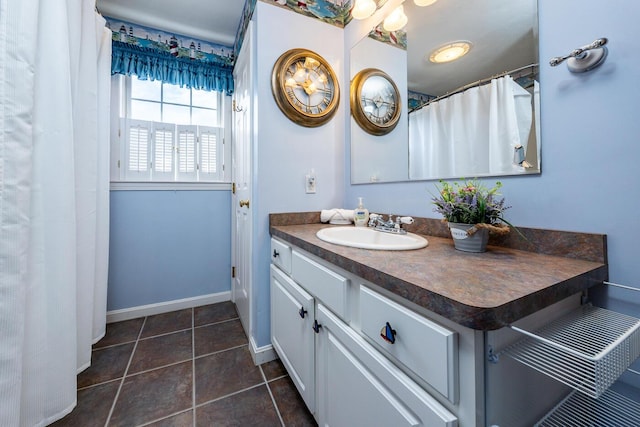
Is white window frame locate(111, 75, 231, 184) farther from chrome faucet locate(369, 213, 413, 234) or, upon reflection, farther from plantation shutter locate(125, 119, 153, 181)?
chrome faucet locate(369, 213, 413, 234)

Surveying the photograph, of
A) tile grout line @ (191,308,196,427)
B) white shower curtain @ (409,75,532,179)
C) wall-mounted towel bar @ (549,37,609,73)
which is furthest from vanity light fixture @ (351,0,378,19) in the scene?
tile grout line @ (191,308,196,427)

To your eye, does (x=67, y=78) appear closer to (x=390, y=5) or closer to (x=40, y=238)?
(x=40, y=238)

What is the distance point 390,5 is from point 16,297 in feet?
6.82

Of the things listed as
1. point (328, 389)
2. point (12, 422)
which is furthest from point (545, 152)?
point (12, 422)

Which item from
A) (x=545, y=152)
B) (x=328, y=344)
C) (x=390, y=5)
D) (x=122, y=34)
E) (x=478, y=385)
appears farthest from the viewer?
(x=122, y=34)

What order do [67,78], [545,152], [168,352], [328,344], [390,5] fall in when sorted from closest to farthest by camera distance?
[545,152]
[328,344]
[67,78]
[390,5]
[168,352]

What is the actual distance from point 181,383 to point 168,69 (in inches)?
91.7

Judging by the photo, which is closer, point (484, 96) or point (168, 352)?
point (484, 96)

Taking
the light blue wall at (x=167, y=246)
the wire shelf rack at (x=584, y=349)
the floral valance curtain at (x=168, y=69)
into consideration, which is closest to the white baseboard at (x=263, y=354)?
the light blue wall at (x=167, y=246)

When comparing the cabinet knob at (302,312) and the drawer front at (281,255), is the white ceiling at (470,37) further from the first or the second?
the cabinet knob at (302,312)

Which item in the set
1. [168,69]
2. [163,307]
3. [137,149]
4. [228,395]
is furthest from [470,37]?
[163,307]

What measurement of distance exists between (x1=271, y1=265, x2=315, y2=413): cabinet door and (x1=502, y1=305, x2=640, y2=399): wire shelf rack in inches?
27.2

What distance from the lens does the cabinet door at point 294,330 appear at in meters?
1.02

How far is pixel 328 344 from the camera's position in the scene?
Answer: 0.88 metres
